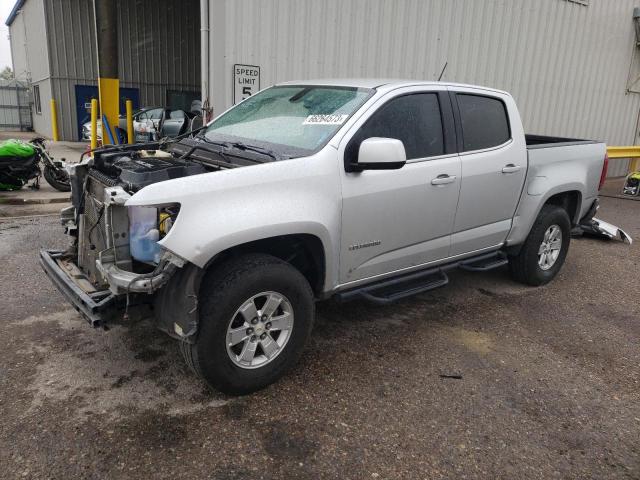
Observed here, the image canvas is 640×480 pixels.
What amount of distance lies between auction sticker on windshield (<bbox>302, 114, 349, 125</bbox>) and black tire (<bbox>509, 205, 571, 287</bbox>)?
8.35 feet

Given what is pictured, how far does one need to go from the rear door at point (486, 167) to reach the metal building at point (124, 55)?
18.9 meters

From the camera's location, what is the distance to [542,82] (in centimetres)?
1123

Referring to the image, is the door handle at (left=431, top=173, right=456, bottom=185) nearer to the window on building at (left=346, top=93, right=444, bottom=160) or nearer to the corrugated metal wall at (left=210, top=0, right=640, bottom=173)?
the window on building at (left=346, top=93, right=444, bottom=160)

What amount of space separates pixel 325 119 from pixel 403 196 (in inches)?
29.8

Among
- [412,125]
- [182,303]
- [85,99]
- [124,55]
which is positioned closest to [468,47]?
[412,125]

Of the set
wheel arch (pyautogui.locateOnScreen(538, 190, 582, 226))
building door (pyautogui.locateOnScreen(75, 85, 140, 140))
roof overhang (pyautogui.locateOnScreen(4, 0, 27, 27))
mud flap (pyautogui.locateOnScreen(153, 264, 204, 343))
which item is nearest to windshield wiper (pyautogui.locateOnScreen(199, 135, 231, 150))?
mud flap (pyautogui.locateOnScreen(153, 264, 204, 343))

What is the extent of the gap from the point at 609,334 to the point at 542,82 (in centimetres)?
833

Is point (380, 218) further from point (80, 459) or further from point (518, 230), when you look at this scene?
point (80, 459)

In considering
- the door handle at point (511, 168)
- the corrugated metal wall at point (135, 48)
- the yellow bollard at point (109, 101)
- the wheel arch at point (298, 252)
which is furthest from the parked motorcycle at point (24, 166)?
the corrugated metal wall at point (135, 48)

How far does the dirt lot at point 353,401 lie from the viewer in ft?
8.74

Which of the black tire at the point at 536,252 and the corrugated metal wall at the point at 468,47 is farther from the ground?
the corrugated metal wall at the point at 468,47

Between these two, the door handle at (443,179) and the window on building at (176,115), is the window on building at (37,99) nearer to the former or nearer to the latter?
the window on building at (176,115)

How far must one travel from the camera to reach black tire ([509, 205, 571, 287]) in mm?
5086

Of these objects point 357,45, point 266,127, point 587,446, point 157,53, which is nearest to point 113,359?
point 266,127
